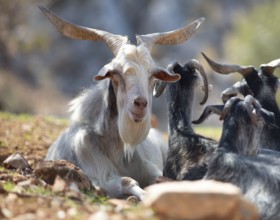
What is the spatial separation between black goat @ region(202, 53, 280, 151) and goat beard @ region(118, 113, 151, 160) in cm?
176

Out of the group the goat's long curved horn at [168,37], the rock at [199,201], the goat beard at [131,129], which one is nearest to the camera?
the rock at [199,201]

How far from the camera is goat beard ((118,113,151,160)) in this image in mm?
7273

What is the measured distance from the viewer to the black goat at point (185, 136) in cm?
762

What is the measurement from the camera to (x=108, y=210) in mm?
4961

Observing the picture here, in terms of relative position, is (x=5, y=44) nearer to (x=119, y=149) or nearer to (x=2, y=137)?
(x=2, y=137)

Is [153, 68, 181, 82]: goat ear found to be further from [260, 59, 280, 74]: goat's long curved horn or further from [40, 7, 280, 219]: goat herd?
[260, 59, 280, 74]: goat's long curved horn

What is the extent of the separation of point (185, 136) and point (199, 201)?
364 cm

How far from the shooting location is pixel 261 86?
9.16 m

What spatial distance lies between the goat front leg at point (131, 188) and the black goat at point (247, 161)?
105 cm

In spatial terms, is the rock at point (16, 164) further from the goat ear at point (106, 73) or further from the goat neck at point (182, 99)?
the goat neck at point (182, 99)

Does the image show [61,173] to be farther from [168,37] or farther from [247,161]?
[168,37]

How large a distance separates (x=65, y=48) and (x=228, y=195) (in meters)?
37.6

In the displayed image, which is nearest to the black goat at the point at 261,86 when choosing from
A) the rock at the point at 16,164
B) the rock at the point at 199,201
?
the rock at the point at 16,164

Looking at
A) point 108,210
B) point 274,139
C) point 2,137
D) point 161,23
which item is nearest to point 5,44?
point 161,23
